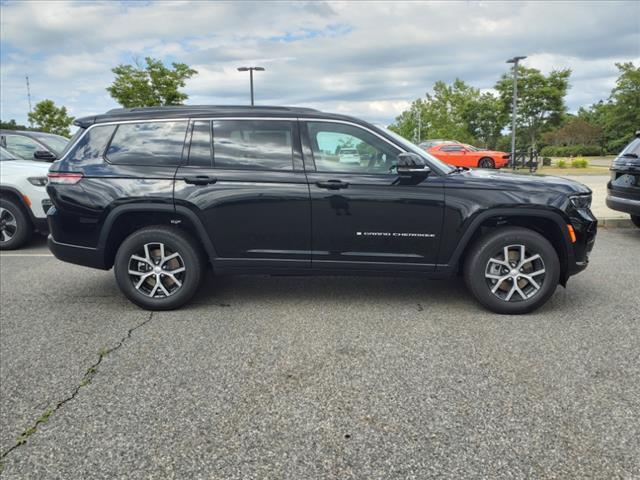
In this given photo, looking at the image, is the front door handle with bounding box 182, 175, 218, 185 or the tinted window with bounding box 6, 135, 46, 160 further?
the tinted window with bounding box 6, 135, 46, 160

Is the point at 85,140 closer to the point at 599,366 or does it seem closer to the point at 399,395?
the point at 399,395

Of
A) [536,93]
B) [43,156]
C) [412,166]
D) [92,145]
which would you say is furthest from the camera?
[536,93]

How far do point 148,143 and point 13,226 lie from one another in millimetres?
4155

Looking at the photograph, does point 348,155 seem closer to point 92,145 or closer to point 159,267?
point 159,267

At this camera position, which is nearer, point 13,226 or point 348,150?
point 348,150

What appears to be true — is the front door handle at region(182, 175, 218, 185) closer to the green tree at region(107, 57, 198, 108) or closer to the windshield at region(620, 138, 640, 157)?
the windshield at region(620, 138, 640, 157)

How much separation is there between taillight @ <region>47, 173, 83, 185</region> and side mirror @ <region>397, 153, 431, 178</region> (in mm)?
2817

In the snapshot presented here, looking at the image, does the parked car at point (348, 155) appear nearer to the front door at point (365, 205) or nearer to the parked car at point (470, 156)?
the front door at point (365, 205)

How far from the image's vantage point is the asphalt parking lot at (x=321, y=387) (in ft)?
7.76

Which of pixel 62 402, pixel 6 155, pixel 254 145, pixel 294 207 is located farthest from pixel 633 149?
pixel 6 155

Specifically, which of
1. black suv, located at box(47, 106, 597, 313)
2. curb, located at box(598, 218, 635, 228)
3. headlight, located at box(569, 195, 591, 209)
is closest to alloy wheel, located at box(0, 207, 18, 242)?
black suv, located at box(47, 106, 597, 313)

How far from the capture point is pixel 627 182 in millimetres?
7387

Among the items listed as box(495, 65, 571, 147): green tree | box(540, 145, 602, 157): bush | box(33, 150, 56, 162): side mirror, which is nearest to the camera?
box(33, 150, 56, 162): side mirror

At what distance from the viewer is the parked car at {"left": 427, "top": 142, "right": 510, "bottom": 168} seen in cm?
2474
